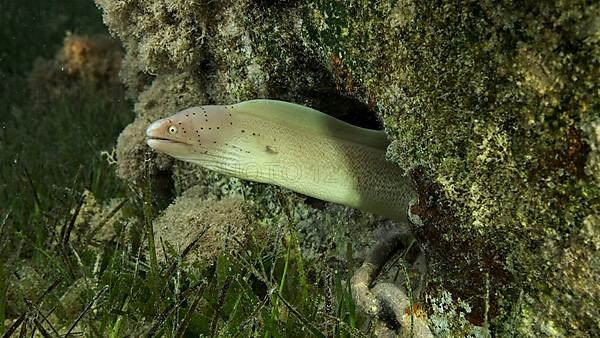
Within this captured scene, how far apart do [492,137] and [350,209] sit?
137 cm

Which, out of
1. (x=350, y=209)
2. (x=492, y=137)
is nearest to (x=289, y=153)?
(x=350, y=209)

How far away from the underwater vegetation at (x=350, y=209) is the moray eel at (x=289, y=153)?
0.18 meters

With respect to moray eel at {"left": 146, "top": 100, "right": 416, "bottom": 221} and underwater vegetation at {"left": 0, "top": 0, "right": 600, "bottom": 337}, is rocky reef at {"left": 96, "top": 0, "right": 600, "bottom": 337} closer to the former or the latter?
underwater vegetation at {"left": 0, "top": 0, "right": 600, "bottom": 337}

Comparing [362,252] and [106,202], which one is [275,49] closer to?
[362,252]

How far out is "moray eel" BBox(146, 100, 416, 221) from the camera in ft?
7.59

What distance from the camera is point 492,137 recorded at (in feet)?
5.00

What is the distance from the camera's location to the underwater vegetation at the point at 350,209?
55.9 inches

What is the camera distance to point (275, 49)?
8.27ft

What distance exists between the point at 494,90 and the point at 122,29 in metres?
2.19

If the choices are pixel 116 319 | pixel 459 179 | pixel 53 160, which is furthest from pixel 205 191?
pixel 53 160

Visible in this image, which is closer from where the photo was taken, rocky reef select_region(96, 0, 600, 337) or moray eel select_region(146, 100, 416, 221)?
rocky reef select_region(96, 0, 600, 337)

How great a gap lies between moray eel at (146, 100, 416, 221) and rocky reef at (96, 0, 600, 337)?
406 millimetres

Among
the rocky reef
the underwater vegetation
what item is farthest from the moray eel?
the rocky reef

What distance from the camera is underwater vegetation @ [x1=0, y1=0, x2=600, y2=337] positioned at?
1.42 metres
